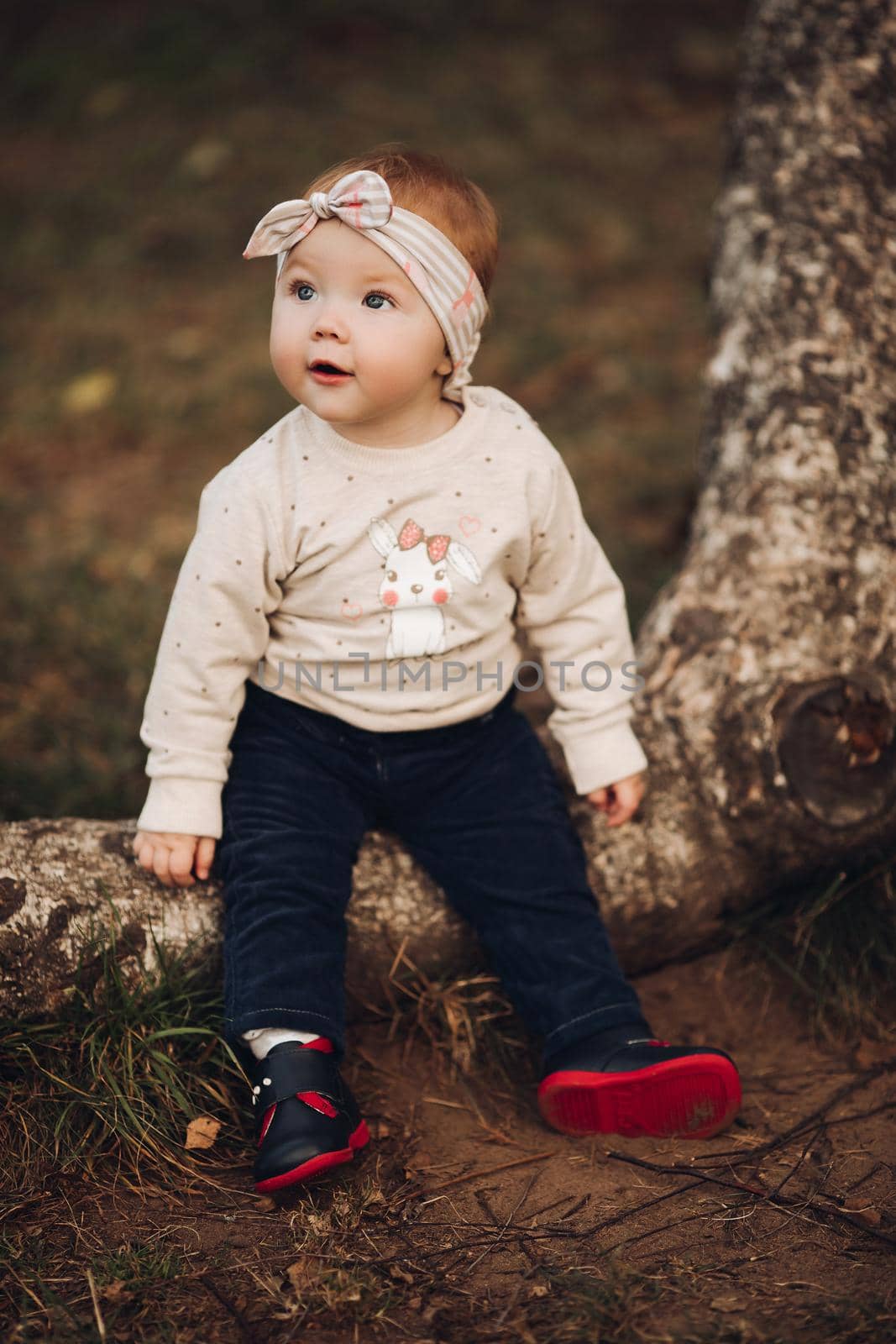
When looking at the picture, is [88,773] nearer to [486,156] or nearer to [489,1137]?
[489,1137]

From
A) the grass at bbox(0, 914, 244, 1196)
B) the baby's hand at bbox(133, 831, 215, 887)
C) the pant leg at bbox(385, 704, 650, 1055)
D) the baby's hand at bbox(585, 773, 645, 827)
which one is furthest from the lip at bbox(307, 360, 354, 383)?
the grass at bbox(0, 914, 244, 1196)

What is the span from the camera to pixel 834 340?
2.86 meters

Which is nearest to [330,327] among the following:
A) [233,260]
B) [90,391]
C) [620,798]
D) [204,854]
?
[204,854]

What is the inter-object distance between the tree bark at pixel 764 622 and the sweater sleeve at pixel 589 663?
0.53 feet

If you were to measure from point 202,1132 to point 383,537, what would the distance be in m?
1.07

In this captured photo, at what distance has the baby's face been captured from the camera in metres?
2.00

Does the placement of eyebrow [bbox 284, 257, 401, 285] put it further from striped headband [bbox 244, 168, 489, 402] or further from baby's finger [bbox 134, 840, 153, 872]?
baby's finger [bbox 134, 840, 153, 872]

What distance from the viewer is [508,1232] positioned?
187 cm

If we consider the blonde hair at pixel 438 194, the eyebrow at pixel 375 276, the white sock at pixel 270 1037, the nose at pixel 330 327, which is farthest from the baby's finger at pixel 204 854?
the blonde hair at pixel 438 194

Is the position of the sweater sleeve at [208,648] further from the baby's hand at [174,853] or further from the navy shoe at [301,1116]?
the navy shoe at [301,1116]

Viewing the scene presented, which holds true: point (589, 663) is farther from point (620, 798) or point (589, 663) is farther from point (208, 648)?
point (208, 648)

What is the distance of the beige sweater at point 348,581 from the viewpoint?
2.15 m

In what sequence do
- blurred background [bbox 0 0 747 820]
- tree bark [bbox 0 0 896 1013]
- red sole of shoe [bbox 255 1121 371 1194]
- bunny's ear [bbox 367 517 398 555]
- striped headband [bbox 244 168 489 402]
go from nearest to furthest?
red sole of shoe [bbox 255 1121 371 1194], striped headband [bbox 244 168 489 402], bunny's ear [bbox 367 517 398 555], tree bark [bbox 0 0 896 1013], blurred background [bbox 0 0 747 820]

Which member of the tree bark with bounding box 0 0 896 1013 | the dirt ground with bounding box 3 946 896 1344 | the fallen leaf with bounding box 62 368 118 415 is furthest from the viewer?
the fallen leaf with bounding box 62 368 118 415
